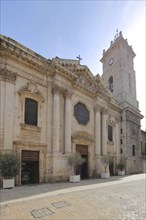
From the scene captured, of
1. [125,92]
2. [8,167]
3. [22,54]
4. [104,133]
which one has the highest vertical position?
[125,92]

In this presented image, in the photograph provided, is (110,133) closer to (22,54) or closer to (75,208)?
(22,54)

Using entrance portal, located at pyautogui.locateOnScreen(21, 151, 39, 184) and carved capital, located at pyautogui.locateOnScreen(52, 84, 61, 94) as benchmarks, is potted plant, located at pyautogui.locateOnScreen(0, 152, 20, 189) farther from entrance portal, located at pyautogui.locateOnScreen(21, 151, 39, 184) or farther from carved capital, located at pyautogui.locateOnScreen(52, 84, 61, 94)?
carved capital, located at pyautogui.locateOnScreen(52, 84, 61, 94)

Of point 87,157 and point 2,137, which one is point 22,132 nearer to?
point 2,137

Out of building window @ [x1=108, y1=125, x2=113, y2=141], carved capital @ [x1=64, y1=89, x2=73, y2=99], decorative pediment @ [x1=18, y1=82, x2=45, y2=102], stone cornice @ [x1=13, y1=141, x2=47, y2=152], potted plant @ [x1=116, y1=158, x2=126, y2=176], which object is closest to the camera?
stone cornice @ [x1=13, y1=141, x2=47, y2=152]

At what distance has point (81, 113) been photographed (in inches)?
821

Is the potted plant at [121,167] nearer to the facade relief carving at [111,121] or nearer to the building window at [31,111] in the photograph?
the facade relief carving at [111,121]

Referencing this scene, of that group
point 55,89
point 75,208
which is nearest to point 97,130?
point 55,89

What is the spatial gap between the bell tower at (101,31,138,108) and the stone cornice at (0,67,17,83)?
17122 mm

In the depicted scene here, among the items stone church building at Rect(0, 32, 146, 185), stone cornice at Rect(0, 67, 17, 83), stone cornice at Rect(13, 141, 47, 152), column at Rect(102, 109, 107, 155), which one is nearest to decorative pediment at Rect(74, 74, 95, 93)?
stone church building at Rect(0, 32, 146, 185)

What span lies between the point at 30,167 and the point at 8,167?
13.3ft

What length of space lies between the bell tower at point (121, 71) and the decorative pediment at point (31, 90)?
14776mm

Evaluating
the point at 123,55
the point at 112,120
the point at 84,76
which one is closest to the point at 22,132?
the point at 84,76

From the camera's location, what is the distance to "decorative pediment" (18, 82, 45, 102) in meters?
15.2

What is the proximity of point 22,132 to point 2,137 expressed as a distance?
1588 mm
